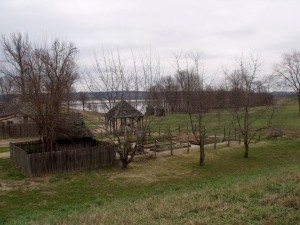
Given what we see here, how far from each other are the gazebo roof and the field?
3596mm

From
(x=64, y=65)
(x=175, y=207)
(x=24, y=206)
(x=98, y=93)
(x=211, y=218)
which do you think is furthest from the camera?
(x=64, y=65)

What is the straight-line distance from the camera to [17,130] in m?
36.3

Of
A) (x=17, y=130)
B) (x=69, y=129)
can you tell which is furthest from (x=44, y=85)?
(x=17, y=130)

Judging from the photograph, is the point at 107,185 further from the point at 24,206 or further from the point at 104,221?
the point at 104,221

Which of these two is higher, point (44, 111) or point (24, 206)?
point (44, 111)

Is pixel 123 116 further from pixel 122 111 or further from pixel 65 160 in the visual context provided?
pixel 65 160

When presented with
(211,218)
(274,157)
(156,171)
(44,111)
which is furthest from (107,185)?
(274,157)

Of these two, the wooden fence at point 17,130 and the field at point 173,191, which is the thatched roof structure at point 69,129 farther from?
the wooden fence at point 17,130

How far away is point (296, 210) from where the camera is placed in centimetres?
608

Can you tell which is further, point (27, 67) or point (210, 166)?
point (27, 67)

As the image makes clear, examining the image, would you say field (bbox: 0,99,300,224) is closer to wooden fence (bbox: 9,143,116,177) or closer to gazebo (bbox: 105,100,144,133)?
wooden fence (bbox: 9,143,116,177)

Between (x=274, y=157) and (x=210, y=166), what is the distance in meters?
4.97

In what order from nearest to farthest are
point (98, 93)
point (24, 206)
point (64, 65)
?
point (24, 206) < point (98, 93) < point (64, 65)

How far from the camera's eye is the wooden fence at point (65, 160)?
1712cm
